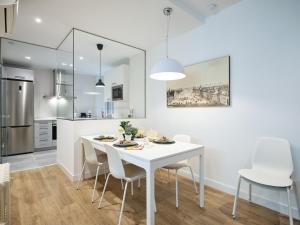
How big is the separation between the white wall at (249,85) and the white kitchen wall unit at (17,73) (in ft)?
14.3

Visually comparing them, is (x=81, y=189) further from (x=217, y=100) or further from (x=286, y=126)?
(x=286, y=126)

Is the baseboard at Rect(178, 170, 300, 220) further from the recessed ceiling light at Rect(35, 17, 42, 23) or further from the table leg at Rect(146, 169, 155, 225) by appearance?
→ the recessed ceiling light at Rect(35, 17, 42, 23)

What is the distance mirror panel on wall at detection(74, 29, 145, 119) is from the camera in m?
3.59

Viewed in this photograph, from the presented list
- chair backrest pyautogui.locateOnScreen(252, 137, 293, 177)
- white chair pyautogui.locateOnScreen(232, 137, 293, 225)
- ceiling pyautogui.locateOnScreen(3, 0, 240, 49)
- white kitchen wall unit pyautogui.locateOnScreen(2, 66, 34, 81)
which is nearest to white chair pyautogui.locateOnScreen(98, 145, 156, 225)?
white chair pyautogui.locateOnScreen(232, 137, 293, 225)

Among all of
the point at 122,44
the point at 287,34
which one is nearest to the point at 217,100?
the point at 287,34

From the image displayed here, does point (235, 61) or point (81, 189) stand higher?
point (235, 61)

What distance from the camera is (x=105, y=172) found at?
318cm

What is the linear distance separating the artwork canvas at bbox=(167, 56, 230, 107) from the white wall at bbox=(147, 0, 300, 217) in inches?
3.6

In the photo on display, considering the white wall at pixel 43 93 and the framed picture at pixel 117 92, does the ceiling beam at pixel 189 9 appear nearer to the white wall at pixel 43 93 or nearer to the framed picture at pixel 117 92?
the framed picture at pixel 117 92

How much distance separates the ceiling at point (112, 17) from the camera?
87.6 inches

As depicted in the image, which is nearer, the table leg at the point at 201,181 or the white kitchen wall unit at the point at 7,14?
the white kitchen wall unit at the point at 7,14

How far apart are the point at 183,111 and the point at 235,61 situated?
115 centimetres

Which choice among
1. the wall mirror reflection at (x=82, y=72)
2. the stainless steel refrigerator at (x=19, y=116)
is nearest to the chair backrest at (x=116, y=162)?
the wall mirror reflection at (x=82, y=72)

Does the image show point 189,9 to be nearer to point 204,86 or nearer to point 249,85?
point 204,86
